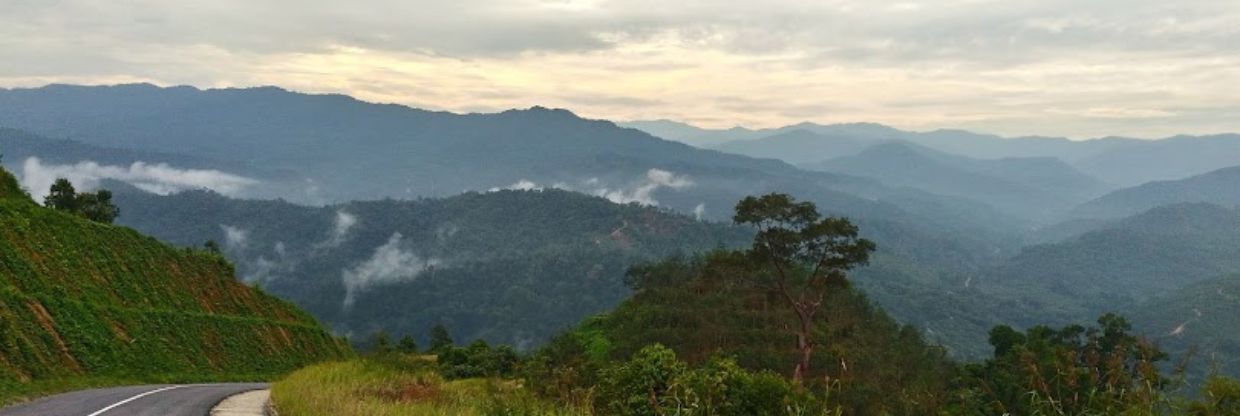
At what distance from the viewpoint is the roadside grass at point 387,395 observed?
11883 mm

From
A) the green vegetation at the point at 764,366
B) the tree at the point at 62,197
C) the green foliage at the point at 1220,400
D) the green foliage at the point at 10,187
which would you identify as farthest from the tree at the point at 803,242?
the tree at the point at 62,197

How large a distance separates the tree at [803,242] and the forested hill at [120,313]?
3046cm

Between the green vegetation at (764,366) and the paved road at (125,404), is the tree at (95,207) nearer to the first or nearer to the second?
the green vegetation at (764,366)

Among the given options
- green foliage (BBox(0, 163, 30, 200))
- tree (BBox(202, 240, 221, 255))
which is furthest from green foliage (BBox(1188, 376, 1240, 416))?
tree (BBox(202, 240, 221, 255))

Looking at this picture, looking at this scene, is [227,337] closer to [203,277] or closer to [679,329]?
[203,277]

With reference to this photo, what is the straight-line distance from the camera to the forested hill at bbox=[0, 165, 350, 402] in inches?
1176

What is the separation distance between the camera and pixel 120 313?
1531 inches

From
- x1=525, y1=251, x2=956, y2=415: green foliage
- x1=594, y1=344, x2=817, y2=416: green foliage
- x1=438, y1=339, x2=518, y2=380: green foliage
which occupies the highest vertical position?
x1=594, y1=344, x2=817, y2=416: green foliage

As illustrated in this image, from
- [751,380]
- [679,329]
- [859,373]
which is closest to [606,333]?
[679,329]

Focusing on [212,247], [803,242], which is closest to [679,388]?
[803,242]

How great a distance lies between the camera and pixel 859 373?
5288 centimetres

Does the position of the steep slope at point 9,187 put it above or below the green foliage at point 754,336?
above

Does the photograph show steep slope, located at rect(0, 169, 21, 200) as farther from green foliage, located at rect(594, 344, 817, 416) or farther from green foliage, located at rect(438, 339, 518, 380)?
green foliage, located at rect(594, 344, 817, 416)

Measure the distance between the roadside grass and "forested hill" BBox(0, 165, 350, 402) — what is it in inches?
350
